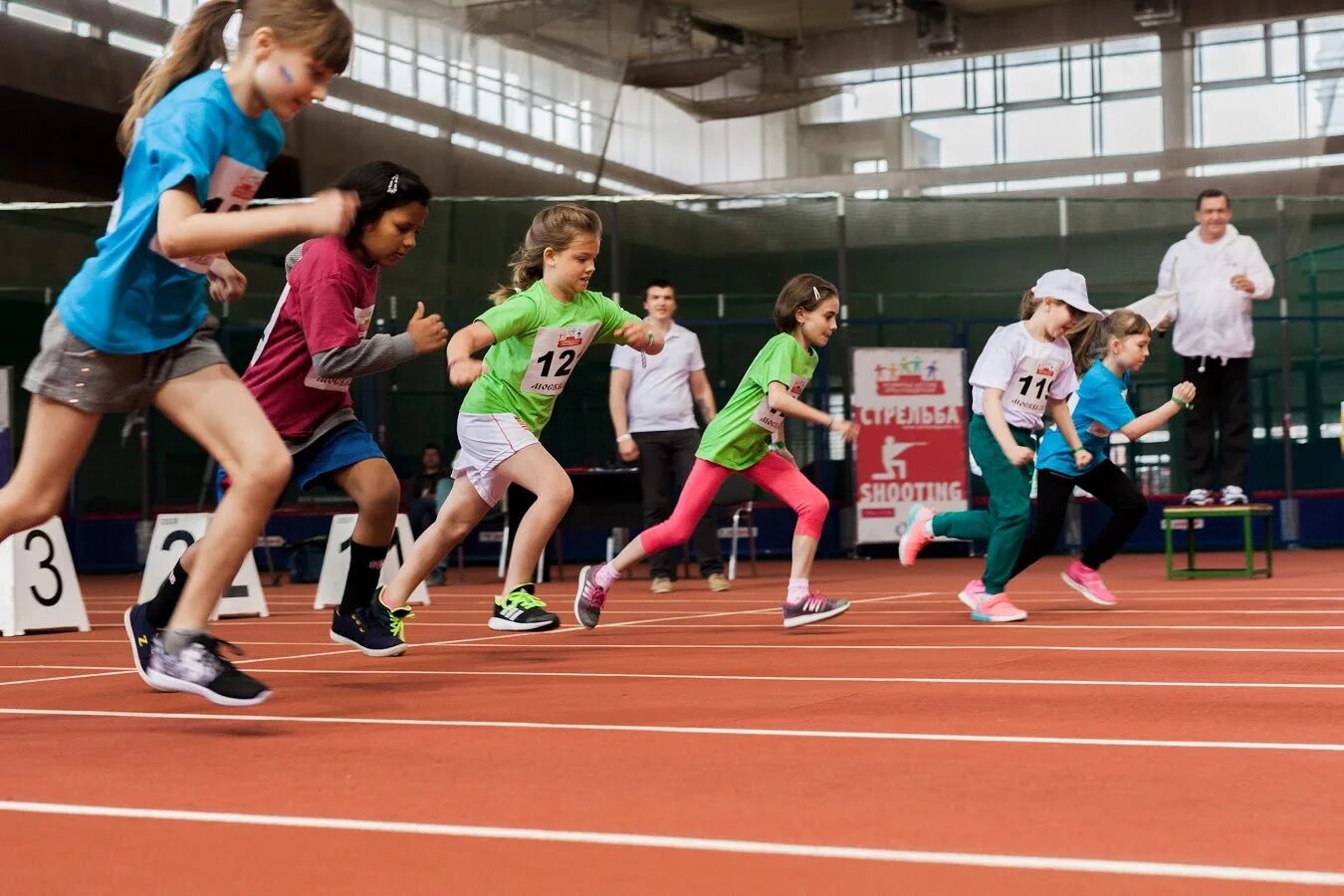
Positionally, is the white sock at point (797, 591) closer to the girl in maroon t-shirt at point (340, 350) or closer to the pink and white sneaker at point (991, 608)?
the pink and white sneaker at point (991, 608)

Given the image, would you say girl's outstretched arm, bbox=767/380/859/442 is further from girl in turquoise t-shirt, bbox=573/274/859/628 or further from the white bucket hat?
the white bucket hat

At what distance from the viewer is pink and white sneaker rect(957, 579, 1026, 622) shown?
25.6 ft

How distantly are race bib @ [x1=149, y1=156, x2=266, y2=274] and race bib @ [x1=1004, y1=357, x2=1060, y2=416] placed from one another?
Answer: 431cm

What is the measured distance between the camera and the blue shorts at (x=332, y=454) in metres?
5.74

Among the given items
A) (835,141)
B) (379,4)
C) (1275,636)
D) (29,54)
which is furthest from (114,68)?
(1275,636)

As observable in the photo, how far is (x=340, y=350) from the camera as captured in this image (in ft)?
17.9

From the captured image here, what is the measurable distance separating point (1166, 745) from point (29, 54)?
15.4 meters

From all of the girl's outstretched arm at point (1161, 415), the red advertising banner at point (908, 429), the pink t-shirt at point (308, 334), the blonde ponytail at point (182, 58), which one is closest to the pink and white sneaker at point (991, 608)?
the girl's outstretched arm at point (1161, 415)

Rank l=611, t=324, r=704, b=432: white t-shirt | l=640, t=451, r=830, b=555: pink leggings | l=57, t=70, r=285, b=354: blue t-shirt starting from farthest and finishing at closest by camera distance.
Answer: l=611, t=324, r=704, b=432: white t-shirt
l=640, t=451, r=830, b=555: pink leggings
l=57, t=70, r=285, b=354: blue t-shirt

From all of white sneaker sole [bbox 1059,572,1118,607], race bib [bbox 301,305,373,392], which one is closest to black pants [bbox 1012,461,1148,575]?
white sneaker sole [bbox 1059,572,1118,607]

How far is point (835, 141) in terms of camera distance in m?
24.5

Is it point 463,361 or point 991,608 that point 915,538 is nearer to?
point 991,608

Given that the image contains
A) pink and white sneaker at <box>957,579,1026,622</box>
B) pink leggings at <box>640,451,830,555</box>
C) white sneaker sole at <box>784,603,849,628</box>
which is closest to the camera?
white sneaker sole at <box>784,603,849,628</box>

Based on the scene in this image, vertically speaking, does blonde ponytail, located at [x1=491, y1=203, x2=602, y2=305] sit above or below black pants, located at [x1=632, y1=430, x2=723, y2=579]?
above
